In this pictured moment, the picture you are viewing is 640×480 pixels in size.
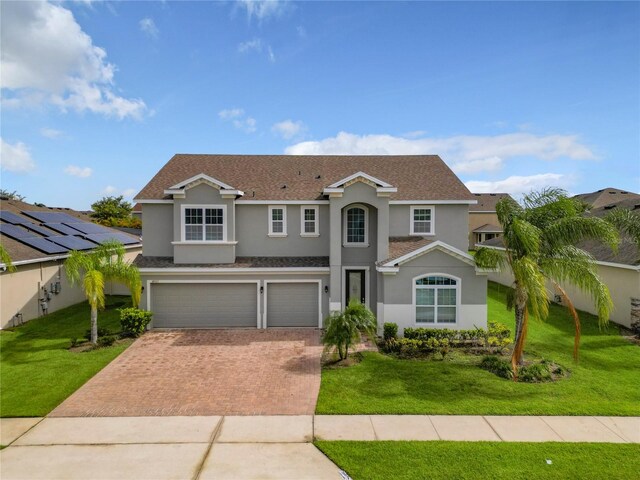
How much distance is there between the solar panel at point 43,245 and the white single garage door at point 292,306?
12.4m

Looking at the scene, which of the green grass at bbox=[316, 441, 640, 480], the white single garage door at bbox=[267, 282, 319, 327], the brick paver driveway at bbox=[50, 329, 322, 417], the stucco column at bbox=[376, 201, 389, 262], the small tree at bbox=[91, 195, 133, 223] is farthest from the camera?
the small tree at bbox=[91, 195, 133, 223]

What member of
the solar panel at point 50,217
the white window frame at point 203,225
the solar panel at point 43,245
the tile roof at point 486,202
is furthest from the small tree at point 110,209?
the tile roof at point 486,202

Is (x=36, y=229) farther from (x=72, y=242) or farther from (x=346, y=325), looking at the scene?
(x=346, y=325)

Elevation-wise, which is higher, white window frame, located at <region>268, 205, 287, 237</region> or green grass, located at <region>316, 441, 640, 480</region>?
white window frame, located at <region>268, 205, 287, 237</region>

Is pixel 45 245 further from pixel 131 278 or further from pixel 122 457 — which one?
pixel 122 457

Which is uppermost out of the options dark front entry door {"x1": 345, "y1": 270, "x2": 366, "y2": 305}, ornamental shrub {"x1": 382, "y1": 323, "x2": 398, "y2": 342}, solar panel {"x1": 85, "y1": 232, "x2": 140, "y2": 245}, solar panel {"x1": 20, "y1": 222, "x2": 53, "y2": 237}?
solar panel {"x1": 20, "y1": 222, "x2": 53, "y2": 237}

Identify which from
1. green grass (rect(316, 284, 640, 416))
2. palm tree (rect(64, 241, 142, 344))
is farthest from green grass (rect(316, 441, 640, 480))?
palm tree (rect(64, 241, 142, 344))

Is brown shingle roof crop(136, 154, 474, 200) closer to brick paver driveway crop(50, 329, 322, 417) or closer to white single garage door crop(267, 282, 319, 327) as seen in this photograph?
white single garage door crop(267, 282, 319, 327)

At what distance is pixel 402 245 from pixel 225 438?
11.3 meters

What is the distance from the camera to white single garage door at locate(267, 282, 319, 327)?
17.0 metres

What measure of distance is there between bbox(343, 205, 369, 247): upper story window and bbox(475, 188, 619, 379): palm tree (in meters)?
6.24

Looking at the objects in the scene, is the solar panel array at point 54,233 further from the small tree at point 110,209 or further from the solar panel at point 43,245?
the small tree at point 110,209

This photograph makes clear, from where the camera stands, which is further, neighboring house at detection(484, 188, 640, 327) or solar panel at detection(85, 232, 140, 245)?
solar panel at detection(85, 232, 140, 245)

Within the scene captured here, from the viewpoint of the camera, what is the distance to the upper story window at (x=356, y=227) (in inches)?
684
